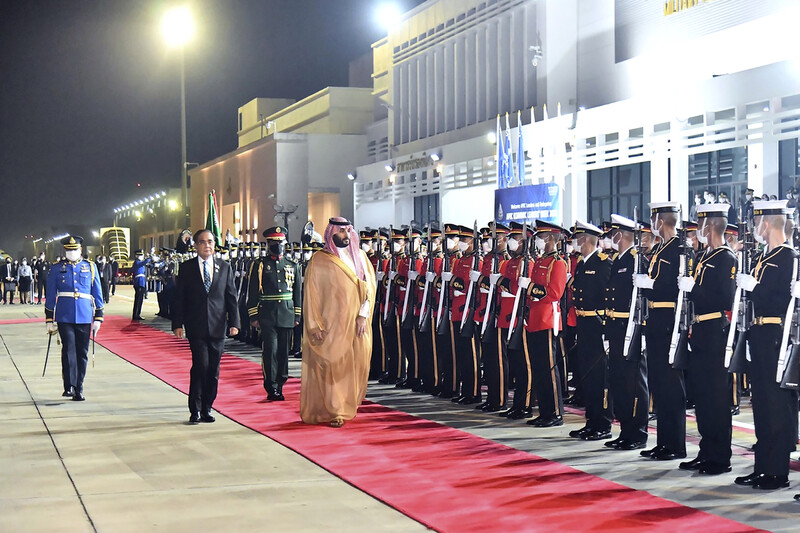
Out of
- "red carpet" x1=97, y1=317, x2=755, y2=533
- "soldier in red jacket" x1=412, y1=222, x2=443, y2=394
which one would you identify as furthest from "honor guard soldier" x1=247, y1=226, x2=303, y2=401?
"soldier in red jacket" x1=412, y1=222, x2=443, y2=394

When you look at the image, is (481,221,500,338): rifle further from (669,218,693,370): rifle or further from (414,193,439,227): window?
(414,193,439,227): window

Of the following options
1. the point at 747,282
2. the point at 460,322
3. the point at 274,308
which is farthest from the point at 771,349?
the point at 274,308

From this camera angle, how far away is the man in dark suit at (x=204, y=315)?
11297mm

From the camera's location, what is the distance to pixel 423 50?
45.6 metres

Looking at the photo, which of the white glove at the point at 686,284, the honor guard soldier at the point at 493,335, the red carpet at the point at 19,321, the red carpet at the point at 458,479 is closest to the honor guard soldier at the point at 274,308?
the red carpet at the point at 458,479

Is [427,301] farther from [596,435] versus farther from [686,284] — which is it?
[686,284]

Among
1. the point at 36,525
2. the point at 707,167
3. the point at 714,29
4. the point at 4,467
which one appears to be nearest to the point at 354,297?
the point at 4,467

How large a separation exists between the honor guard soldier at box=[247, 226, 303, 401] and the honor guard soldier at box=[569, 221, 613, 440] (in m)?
3.99

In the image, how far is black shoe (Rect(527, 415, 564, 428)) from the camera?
10703 mm

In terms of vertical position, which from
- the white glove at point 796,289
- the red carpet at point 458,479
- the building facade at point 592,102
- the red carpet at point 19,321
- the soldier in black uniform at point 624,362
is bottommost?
the red carpet at point 19,321

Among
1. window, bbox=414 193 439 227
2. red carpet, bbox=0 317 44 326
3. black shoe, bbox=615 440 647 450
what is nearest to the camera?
black shoe, bbox=615 440 647 450

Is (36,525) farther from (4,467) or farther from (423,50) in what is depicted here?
(423,50)

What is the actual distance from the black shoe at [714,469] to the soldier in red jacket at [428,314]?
5226mm

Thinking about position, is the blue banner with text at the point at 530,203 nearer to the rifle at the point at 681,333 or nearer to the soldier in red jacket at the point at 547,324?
the soldier in red jacket at the point at 547,324
